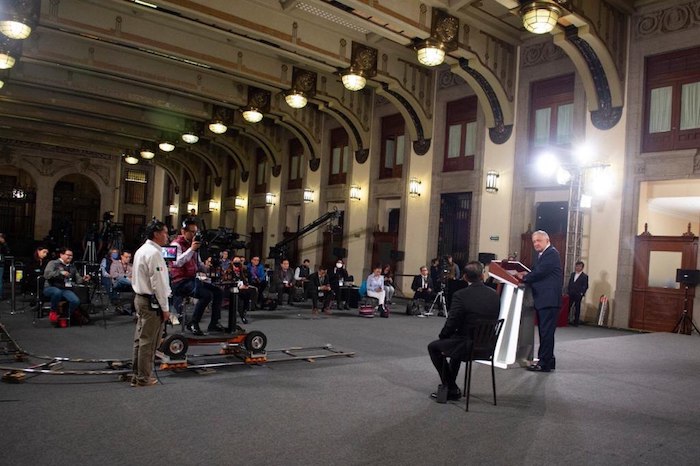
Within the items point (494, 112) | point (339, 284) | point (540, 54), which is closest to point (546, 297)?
point (339, 284)

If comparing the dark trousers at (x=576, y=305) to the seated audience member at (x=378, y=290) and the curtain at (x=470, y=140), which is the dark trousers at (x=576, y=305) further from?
the curtain at (x=470, y=140)

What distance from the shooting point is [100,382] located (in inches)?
208

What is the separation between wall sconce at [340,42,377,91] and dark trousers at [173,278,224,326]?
7.89 meters

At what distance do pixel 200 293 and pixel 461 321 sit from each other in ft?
11.0

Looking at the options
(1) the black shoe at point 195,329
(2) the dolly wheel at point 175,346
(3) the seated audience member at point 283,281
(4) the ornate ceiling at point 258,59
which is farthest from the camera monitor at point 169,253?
(3) the seated audience member at point 283,281

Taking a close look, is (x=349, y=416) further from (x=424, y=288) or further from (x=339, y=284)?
(x=424, y=288)

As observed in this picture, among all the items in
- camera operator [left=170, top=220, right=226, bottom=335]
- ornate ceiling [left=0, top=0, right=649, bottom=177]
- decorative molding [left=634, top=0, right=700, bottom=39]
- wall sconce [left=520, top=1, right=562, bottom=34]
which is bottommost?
camera operator [left=170, top=220, right=226, bottom=335]

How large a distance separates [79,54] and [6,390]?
38.1 ft

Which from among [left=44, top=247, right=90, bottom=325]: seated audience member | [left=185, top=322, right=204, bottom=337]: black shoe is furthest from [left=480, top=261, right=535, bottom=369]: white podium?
[left=44, top=247, right=90, bottom=325]: seated audience member

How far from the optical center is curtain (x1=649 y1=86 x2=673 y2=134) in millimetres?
11328

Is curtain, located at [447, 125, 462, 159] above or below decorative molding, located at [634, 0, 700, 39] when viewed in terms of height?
below

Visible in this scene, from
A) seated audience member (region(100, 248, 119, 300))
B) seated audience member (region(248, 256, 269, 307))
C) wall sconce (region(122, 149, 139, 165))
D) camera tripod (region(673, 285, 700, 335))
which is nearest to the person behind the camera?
camera tripod (region(673, 285, 700, 335))

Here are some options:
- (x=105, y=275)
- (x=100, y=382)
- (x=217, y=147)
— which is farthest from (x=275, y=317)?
(x=217, y=147)

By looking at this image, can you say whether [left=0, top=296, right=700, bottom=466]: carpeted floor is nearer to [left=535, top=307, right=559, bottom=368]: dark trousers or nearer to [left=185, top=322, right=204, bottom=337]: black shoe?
[left=535, top=307, right=559, bottom=368]: dark trousers
